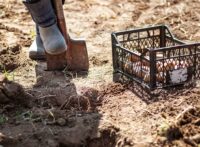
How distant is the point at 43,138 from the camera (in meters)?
3.06

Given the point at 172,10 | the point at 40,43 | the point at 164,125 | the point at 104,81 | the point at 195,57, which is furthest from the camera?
the point at 172,10

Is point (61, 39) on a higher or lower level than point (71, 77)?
higher

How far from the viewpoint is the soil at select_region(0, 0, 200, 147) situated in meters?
3.03

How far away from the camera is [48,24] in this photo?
3.69 m

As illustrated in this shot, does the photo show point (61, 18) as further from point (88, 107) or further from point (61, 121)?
point (61, 121)

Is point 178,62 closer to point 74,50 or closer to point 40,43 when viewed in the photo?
point 74,50

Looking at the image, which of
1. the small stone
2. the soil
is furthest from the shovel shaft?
the small stone

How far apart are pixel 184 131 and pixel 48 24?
1.31m

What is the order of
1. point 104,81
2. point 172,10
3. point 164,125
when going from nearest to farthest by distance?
point 164,125 → point 104,81 → point 172,10

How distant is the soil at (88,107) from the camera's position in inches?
119

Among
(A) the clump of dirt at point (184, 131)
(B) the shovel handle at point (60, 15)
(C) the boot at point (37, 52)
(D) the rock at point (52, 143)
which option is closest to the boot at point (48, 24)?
(B) the shovel handle at point (60, 15)

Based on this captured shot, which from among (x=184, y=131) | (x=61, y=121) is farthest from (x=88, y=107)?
(x=184, y=131)

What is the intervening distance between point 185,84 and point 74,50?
0.89 meters

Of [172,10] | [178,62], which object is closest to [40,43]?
[178,62]
